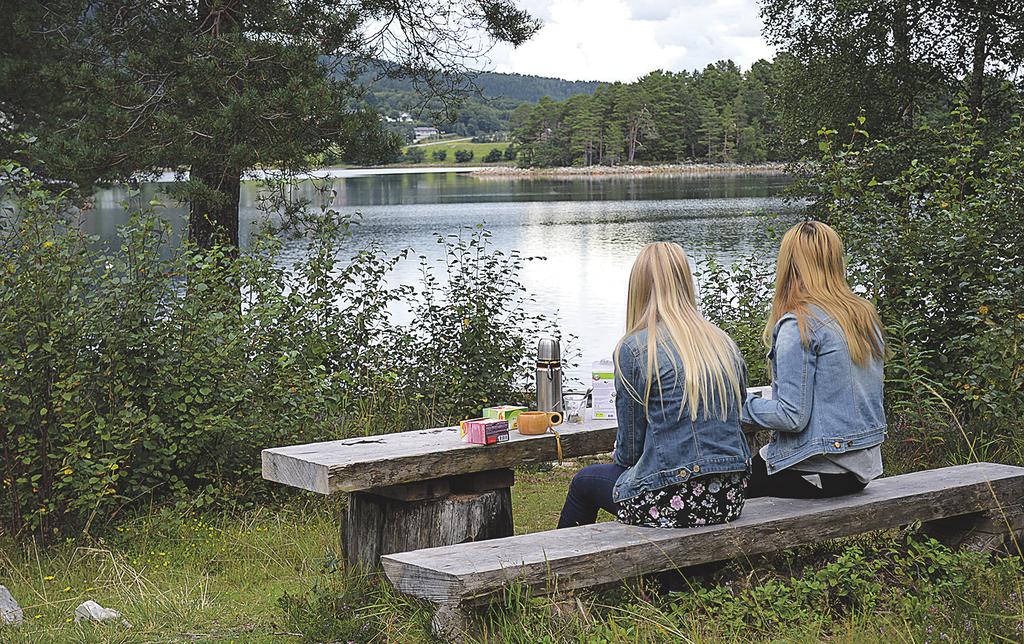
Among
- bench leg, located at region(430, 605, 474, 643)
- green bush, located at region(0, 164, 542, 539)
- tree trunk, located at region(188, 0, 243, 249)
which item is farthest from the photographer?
tree trunk, located at region(188, 0, 243, 249)

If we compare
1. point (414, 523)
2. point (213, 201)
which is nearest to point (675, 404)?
point (414, 523)

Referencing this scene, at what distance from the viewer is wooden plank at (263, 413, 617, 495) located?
12.8ft

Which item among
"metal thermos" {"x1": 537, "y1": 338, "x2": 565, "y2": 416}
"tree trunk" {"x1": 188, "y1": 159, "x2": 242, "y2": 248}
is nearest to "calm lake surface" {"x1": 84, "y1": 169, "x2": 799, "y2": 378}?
"tree trunk" {"x1": 188, "y1": 159, "x2": 242, "y2": 248}

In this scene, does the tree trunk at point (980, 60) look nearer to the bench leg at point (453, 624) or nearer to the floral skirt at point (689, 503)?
the floral skirt at point (689, 503)

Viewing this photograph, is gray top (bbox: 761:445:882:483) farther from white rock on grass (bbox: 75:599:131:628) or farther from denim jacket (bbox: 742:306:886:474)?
white rock on grass (bbox: 75:599:131:628)

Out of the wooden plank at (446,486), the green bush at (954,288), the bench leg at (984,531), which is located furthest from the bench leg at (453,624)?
the green bush at (954,288)

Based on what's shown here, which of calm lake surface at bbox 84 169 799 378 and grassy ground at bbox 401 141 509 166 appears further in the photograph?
grassy ground at bbox 401 141 509 166

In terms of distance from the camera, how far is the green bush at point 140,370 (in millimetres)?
5332

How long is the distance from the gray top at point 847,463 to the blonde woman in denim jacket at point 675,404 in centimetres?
40

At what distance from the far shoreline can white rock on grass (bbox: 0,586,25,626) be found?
80.0 metres

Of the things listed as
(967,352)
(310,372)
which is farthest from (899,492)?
(310,372)

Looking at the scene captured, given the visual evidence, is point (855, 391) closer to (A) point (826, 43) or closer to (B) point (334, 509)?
(B) point (334, 509)

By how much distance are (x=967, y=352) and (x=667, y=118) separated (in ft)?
290

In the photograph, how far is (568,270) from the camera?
21891mm
